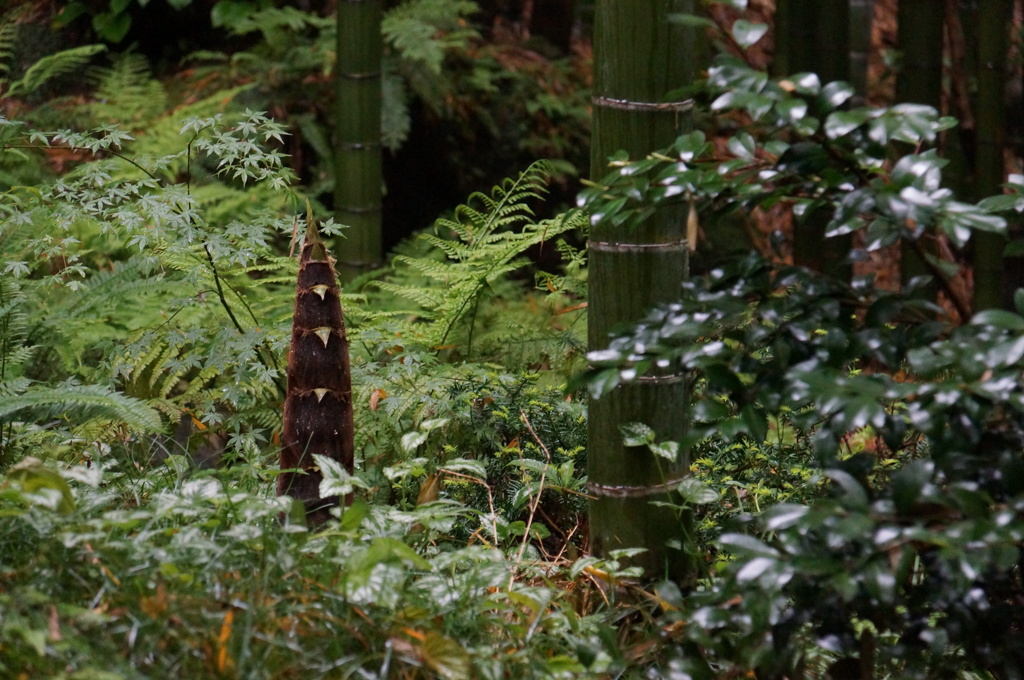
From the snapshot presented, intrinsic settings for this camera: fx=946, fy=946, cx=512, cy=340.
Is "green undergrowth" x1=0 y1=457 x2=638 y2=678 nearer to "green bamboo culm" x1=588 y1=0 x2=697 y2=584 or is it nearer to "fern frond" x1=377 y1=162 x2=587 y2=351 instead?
"green bamboo culm" x1=588 y1=0 x2=697 y2=584

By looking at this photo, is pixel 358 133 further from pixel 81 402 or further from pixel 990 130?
pixel 990 130

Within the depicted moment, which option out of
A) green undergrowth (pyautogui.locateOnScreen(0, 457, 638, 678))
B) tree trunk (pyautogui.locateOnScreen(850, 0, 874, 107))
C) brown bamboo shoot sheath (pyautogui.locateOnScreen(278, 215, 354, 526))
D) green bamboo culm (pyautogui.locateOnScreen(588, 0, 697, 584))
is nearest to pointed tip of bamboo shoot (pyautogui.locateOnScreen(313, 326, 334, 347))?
brown bamboo shoot sheath (pyautogui.locateOnScreen(278, 215, 354, 526))

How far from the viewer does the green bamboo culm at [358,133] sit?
12.1 ft

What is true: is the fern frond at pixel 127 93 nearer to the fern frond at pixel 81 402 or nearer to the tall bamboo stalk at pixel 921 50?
the fern frond at pixel 81 402

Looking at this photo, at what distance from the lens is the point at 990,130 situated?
445cm

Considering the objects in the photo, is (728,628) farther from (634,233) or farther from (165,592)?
(165,592)

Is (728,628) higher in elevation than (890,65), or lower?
lower

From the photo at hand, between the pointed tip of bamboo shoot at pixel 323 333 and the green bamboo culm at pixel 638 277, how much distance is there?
554 millimetres

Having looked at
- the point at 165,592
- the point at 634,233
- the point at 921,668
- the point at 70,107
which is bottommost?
the point at 921,668

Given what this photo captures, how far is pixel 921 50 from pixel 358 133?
8.55 ft

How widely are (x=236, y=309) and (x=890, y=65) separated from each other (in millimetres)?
6538

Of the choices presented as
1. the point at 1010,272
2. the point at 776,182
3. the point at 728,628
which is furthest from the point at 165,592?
the point at 1010,272

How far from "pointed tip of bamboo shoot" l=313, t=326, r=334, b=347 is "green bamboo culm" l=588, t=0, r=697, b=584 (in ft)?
1.82

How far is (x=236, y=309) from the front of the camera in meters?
2.88
